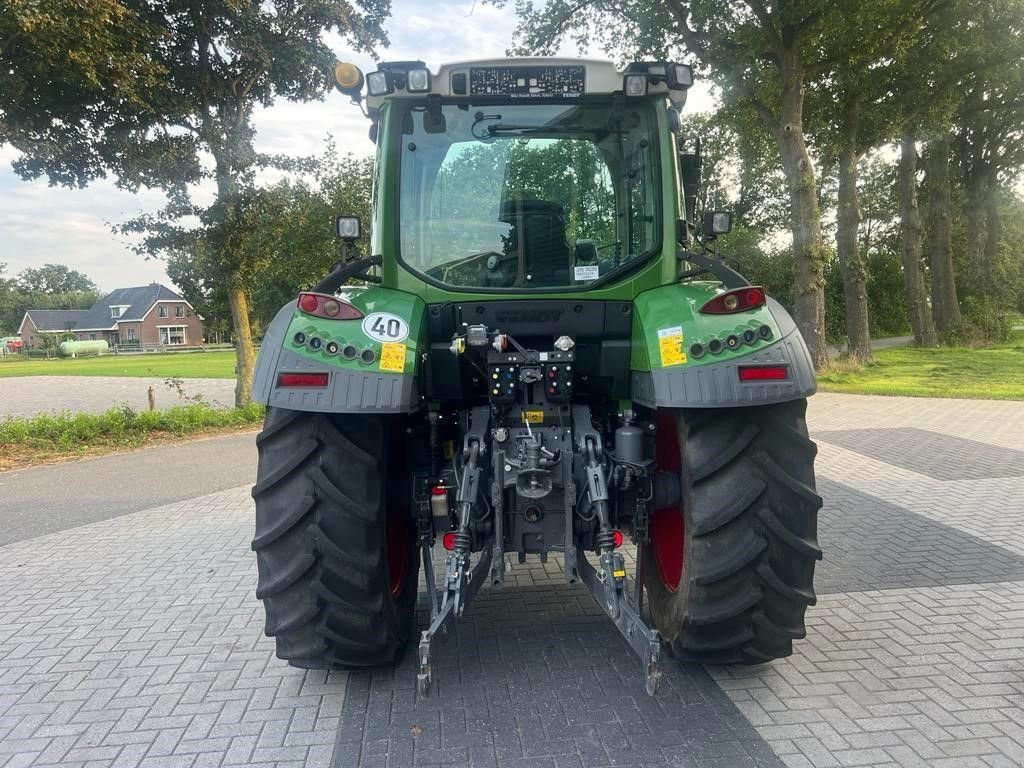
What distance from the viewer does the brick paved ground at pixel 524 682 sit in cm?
274

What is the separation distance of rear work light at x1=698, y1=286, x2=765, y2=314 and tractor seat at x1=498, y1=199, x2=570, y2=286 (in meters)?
0.74

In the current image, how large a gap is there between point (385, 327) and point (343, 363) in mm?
240

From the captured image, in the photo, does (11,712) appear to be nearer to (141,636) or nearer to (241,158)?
(141,636)

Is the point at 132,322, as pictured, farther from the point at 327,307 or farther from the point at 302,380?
the point at 302,380

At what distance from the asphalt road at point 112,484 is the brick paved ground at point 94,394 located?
210 inches

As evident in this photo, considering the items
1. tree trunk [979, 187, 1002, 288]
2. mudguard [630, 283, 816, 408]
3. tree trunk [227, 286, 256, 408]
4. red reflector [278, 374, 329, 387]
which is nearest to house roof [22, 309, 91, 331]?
tree trunk [227, 286, 256, 408]

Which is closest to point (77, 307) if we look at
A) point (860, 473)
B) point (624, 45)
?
point (624, 45)

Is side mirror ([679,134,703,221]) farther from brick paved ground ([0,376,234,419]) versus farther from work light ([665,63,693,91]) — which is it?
brick paved ground ([0,376,234,419])

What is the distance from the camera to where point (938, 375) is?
53.9 ft

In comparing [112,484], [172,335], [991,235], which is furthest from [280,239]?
[172,335]

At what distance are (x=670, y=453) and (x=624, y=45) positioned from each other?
14662 millimetres

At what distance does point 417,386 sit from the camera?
10.2 feet

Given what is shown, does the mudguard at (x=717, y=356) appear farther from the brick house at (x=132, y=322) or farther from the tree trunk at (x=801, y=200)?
the brick house at (x=132, y=322)

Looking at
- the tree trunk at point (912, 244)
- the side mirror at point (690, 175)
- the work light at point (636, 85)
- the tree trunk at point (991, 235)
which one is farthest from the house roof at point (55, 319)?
the work light at point (636, 85)
